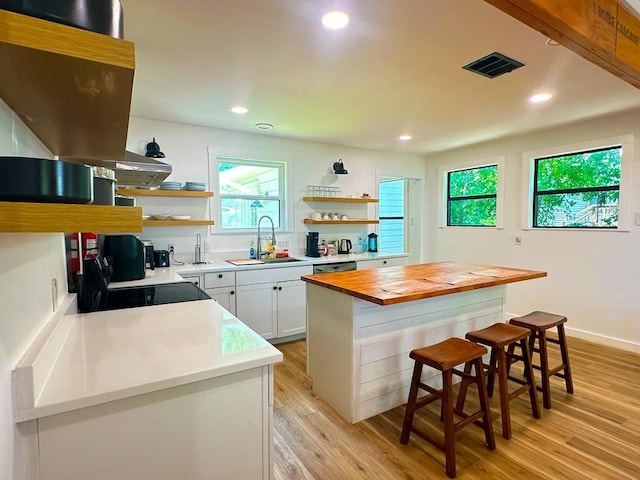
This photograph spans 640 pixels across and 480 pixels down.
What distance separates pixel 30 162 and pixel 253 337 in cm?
93

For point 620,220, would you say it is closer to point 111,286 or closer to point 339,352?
point 339,352

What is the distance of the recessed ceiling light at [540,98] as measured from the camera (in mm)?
2929

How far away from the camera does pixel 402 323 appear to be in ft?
8.17

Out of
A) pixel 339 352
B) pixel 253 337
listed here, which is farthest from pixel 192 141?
pixel 253 337

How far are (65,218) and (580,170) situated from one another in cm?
484

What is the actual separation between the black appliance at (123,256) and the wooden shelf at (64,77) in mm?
1726

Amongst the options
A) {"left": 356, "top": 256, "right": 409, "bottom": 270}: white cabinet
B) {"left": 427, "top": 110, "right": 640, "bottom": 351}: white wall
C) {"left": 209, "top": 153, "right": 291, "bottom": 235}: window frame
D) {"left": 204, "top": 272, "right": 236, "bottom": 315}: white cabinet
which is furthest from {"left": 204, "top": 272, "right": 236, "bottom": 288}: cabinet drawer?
{"left": 427, "top": 110, "right": 640, "bottom": 351}: white wall

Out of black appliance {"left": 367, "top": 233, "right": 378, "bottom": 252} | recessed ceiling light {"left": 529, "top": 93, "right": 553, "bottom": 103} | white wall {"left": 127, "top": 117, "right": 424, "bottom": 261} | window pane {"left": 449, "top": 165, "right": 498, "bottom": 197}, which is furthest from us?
black appliance {"left": 367, "top": 233, "right": 378, "bottom": 252}

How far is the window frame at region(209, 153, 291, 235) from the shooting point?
3.96m

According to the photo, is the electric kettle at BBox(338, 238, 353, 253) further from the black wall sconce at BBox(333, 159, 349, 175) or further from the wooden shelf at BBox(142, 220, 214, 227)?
the wooden shelf at BBox(142, 220, 214, 227)

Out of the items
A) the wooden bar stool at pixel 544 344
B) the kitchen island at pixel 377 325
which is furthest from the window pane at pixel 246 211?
the wooden bar stool at pixel 544 344

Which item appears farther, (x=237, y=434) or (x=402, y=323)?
(x=402, y=323)

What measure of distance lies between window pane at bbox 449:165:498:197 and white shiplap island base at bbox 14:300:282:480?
4570mm

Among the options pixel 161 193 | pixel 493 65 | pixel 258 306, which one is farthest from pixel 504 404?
pixel 161 193
